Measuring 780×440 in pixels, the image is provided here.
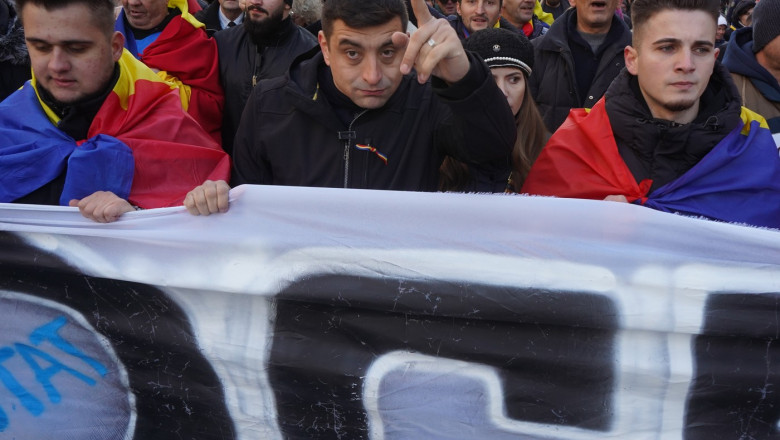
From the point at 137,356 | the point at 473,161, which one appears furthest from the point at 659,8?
the point at 137,356

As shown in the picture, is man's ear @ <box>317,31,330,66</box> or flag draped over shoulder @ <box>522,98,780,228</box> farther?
man's ear @ <box>317,31,330,66</box>

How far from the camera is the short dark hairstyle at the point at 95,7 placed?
278cm

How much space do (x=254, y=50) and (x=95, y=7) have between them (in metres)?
1.58

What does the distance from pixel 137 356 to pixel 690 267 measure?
1.54 m

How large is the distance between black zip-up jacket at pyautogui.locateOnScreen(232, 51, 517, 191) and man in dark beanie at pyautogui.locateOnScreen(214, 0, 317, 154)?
130 centimetres

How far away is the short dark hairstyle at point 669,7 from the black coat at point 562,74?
1.44 meters

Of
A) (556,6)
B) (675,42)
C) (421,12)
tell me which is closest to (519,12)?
(556,6)

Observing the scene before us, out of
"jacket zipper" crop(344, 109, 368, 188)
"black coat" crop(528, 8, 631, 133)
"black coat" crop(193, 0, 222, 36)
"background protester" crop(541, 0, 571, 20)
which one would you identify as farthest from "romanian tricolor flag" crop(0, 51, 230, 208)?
"background protester" crop(541, 0, 571, 20)

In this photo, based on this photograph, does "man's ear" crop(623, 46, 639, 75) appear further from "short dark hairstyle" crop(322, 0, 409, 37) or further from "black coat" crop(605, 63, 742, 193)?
"short dark hairstyle" crop(322, 0, 409, 37)

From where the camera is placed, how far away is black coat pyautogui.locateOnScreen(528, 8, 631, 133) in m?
4.48

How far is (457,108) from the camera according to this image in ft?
7.75


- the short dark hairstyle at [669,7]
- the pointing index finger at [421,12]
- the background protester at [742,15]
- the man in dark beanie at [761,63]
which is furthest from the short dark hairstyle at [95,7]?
the background protester at [742,15]

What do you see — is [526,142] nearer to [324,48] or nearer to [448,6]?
[324,48]

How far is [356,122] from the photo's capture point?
2783mm
